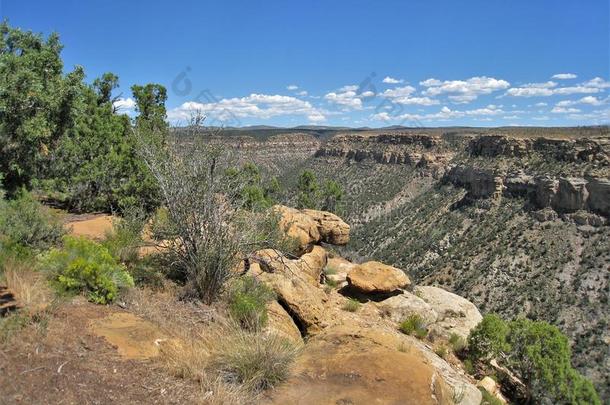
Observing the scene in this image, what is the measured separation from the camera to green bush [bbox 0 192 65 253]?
26.1 ft

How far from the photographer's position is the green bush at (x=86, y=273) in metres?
6.16

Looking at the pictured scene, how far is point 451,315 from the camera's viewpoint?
13.5m

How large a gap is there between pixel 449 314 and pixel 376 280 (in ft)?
8.50

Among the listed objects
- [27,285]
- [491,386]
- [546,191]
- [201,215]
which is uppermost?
[201,215]

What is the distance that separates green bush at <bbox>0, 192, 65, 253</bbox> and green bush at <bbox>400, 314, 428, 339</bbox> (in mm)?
8251

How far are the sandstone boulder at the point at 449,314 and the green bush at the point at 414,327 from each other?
0.45 m

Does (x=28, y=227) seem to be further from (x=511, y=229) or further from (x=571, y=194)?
(x=571, y=194)

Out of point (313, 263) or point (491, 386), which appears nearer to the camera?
point (491, 386)

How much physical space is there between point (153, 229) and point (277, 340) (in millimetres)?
4185

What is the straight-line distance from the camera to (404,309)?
1253 centimetres

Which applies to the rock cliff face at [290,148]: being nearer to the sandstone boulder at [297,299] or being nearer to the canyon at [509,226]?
the canyon at [509,226]

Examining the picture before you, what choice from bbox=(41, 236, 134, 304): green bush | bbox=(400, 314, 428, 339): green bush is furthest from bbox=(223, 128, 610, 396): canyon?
bbox=(41, 236, 134, 304): green bush

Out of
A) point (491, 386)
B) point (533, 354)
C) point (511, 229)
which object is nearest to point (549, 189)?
point (511, 229)

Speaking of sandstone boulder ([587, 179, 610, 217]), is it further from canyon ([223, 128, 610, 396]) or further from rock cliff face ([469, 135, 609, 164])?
rock cliff face ([469, 135, 609, 164])
